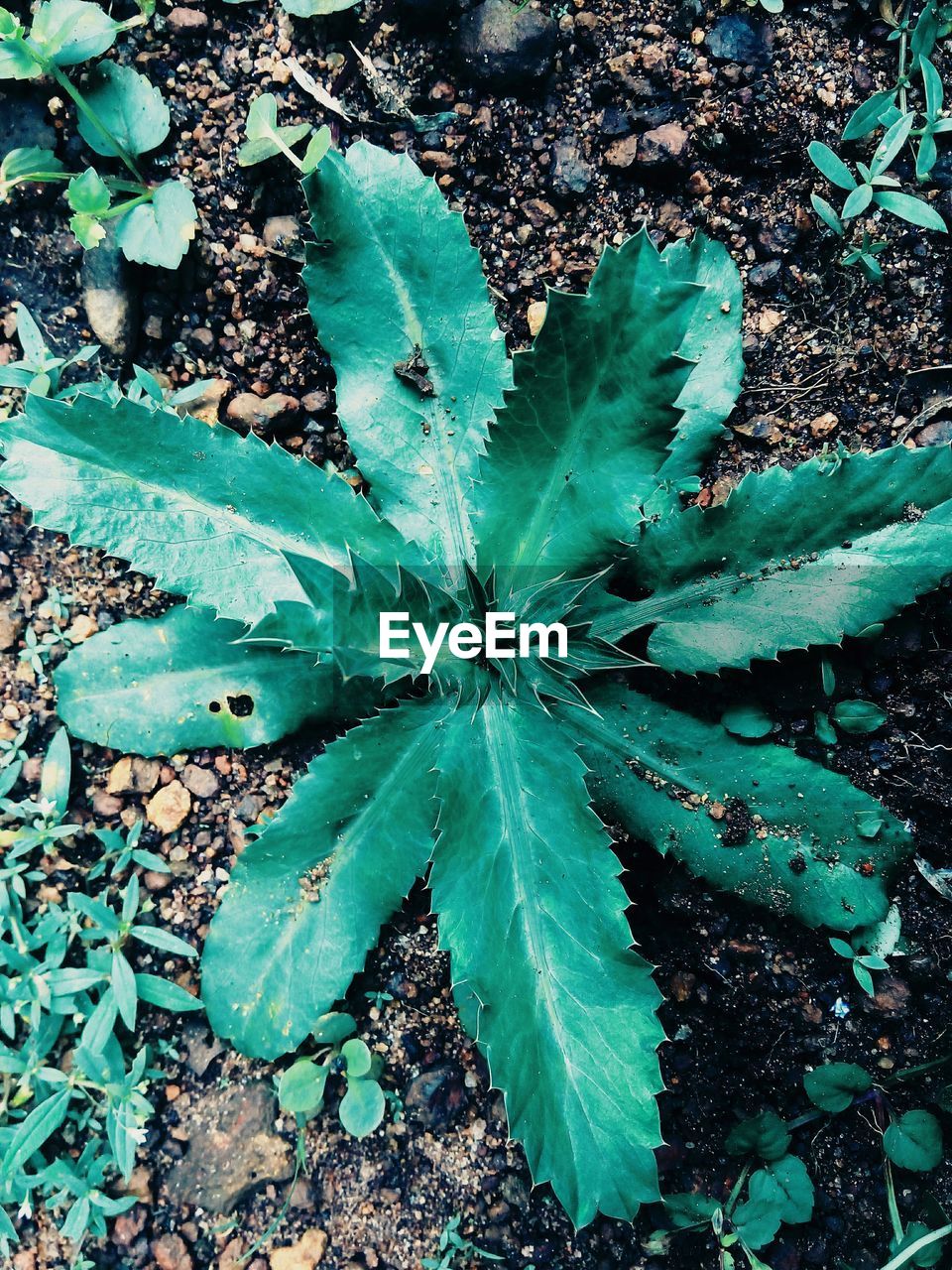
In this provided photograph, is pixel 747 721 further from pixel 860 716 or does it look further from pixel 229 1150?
pixel 229 1150

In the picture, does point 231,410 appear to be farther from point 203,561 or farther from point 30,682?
point 30,682

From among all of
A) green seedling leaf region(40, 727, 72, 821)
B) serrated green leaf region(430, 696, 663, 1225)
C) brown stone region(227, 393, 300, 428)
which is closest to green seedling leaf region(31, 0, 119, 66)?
brown stone region(227, 393, 300, 428)

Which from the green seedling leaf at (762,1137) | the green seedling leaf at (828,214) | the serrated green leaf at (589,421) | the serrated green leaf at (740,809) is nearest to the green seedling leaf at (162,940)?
the serrated green leaf at (740,809)

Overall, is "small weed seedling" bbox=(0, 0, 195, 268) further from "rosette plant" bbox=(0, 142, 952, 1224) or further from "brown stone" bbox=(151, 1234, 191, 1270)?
"brown stone" bbox=(151, 1234, 191, 1270)

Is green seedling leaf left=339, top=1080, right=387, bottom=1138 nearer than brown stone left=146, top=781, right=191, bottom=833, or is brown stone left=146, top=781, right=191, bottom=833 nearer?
green seedling leaf left=339, top=1080, right=387, bottom=1138

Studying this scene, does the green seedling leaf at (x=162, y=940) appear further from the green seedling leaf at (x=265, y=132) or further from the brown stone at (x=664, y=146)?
the brown stone at (x=664, y=146)

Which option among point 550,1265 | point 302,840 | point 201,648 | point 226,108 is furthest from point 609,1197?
point 226,108
